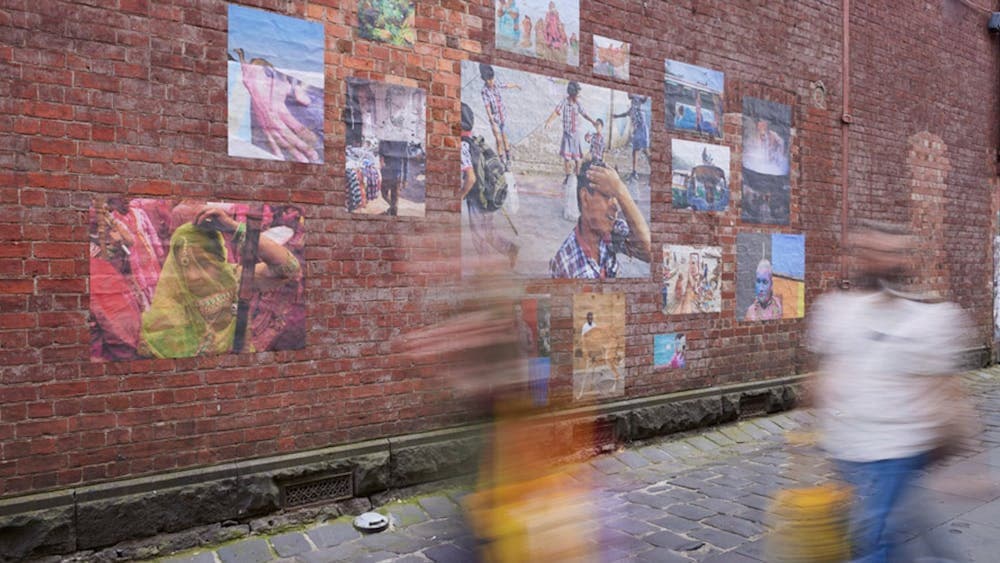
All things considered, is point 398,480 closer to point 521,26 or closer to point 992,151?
point 521,26

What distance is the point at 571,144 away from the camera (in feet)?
22.3

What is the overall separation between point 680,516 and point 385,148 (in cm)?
352

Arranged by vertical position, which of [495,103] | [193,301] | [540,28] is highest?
[540,28]

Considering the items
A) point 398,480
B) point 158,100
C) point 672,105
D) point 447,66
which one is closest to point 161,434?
point 398,480

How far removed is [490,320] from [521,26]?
13.2 feet

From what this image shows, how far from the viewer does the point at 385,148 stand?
18.5ft

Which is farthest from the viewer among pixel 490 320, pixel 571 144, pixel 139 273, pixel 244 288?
pixel 571 144

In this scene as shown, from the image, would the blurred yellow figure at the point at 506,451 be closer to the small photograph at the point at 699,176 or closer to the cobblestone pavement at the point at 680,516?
the cobblestone pavement at the point at 680,516

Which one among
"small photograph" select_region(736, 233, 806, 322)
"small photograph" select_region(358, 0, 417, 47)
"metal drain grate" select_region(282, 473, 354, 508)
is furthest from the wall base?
"small photograph" select_region(358, 0, 417, 47)

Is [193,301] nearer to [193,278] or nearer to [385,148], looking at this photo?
[193,278]

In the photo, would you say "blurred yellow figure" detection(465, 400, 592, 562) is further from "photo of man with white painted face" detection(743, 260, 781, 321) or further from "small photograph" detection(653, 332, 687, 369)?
"photo of man with white painted face" detection(743, 260, 781, 321)

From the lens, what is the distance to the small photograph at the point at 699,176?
25.1 feet

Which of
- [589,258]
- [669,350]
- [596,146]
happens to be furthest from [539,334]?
[596,146]

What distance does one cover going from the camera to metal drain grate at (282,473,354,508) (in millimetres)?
5141
